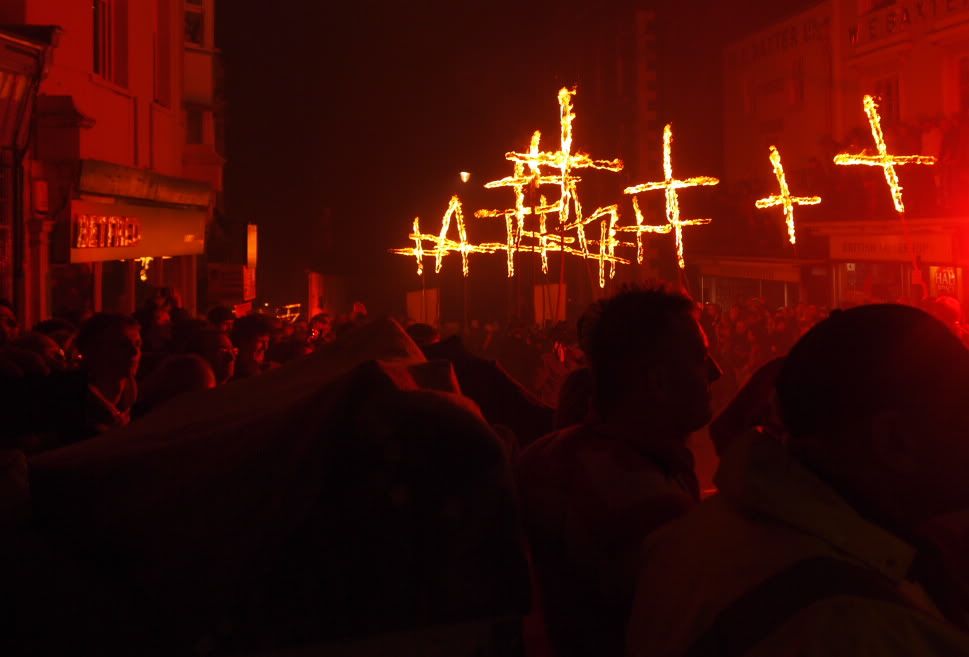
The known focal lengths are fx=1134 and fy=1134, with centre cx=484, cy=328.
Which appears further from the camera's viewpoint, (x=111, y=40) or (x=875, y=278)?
(x=875, y=278)

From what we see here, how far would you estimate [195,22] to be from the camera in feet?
97.6

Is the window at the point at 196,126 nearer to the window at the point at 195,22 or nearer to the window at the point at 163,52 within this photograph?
the window at the point at 195,22

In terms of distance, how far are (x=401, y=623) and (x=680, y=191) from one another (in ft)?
131

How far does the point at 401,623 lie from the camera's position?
1760mm

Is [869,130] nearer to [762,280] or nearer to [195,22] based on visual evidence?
[762,280]

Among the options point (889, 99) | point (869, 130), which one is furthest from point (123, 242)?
point (889, 99)

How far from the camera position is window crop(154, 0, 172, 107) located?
789 inches

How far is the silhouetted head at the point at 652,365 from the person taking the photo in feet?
9.64

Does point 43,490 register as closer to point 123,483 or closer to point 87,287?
point 123,483

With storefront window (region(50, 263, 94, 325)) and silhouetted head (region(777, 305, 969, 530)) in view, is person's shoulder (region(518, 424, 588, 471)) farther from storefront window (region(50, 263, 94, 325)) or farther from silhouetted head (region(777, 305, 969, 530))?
storefront window (region(50, 263, 94, 325))

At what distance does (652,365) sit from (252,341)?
17.8 feet

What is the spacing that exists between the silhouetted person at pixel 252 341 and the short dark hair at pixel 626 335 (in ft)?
16.7

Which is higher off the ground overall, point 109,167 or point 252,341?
point 109,167

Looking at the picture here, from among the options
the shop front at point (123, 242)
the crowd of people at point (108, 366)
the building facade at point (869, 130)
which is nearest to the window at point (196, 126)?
the shop front at point (123, 242)
